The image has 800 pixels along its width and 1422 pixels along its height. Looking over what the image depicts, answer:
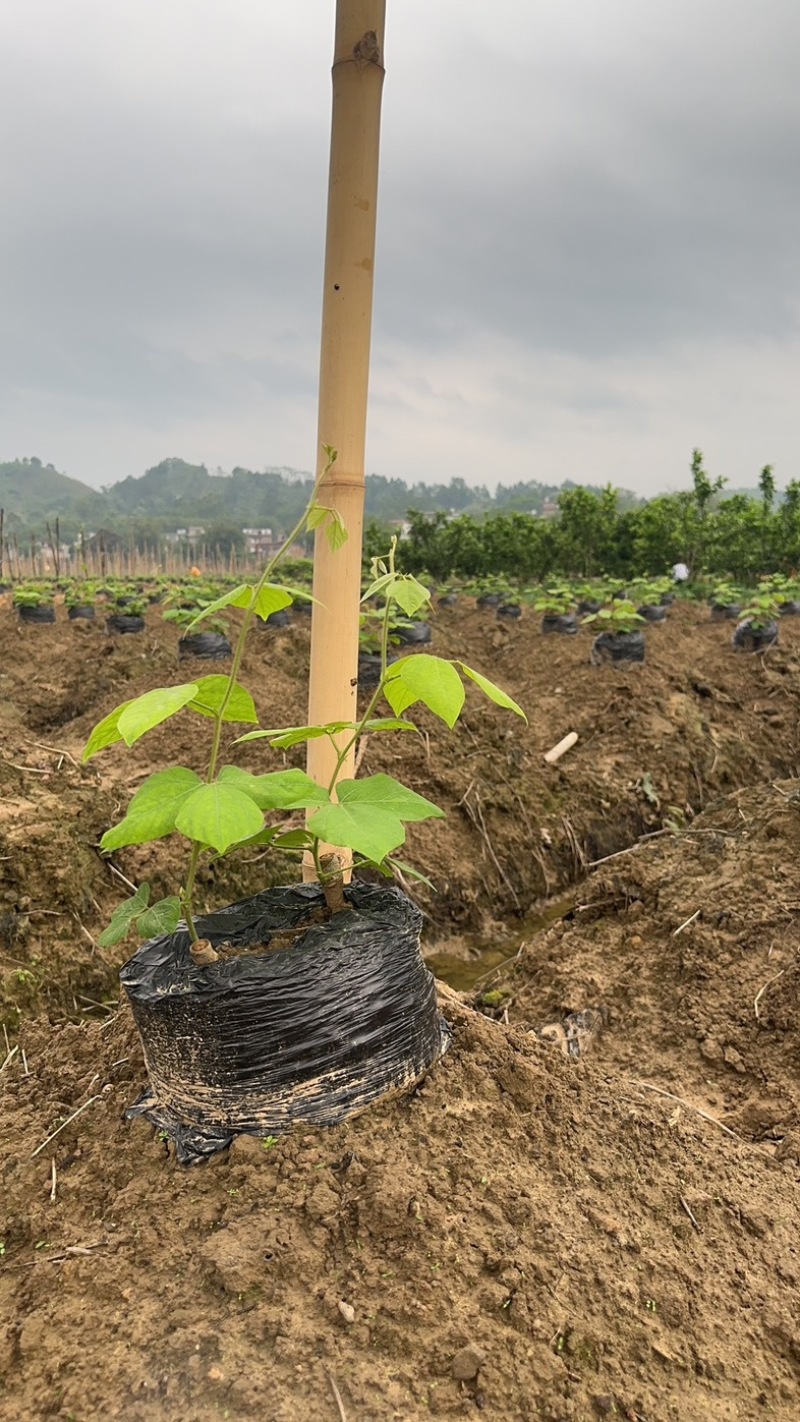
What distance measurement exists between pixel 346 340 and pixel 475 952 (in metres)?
3.40

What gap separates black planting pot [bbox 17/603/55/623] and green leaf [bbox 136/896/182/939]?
10027 mm

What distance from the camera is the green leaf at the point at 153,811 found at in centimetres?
122

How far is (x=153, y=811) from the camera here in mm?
1245

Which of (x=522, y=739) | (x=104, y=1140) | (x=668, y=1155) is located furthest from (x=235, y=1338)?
(x=522, y=739)

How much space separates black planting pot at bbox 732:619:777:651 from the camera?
846 centimetres

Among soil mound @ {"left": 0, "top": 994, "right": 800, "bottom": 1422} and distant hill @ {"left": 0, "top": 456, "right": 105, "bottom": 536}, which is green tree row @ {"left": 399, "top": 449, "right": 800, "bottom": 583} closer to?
soil mound @ {"left": 0, "top": 994, "right": 800, "bottom": 1422}

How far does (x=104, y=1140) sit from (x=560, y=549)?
63.1 feet

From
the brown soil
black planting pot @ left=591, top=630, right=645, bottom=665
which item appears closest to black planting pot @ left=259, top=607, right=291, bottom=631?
black planting pot @ left=591, top=630, right=645, bottom=665

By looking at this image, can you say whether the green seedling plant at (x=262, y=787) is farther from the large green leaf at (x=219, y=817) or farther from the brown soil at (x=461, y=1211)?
the brown soil at (x=461, y=1211)

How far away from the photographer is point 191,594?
360 inches

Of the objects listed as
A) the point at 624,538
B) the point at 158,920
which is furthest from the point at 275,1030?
the point at 624,538

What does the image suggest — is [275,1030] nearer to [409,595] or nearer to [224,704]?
[224,704]

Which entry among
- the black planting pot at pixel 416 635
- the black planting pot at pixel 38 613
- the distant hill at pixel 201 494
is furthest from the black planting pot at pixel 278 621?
the distant hill at pixel 201 494

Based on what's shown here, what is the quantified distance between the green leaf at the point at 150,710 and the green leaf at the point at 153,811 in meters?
0.14
